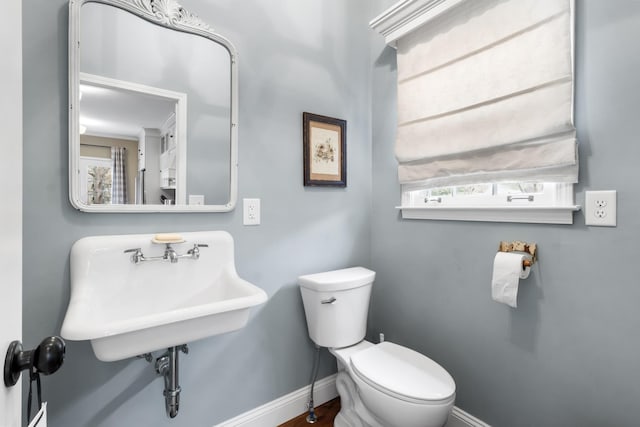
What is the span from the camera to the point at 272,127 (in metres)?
1.65

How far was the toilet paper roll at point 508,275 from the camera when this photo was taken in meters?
1.24

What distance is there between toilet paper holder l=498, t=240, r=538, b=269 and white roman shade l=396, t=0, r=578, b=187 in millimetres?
271

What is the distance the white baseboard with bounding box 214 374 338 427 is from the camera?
158 cm

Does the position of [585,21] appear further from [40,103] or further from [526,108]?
[40,103]

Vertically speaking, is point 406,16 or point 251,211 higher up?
point 406,16

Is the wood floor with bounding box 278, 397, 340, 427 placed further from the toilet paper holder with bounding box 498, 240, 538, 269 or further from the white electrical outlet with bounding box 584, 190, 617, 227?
the white electrical outlet with bounding box 584, 190, 617, 227

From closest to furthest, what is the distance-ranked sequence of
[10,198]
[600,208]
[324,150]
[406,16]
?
1. [10,198]
2. [600,208]
3. [406,16]
4. [324,150]

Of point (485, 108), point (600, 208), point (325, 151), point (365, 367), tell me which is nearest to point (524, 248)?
point (600, 208)

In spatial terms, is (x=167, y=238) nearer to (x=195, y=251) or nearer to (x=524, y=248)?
(x=195, y=251)

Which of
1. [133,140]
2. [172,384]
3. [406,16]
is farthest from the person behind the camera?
[406,16]

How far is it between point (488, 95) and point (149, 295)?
1.67 metres

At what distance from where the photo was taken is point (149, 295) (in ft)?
4.27

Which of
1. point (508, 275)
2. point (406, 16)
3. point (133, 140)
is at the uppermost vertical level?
point (406, 16)

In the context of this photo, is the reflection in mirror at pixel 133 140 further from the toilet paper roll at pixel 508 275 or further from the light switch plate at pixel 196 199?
the toilet paper roll at pixel 508 275
